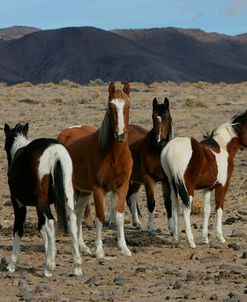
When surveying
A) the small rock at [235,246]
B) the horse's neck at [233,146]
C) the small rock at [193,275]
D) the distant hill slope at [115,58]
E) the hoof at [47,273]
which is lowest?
the hoof at [47,273]

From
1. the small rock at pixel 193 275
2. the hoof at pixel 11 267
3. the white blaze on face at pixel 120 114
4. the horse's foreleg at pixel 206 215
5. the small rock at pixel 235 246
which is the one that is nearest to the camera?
the small rock at pixel 193 275

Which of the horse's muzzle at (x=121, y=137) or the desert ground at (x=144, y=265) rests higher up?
the horse's muzzle at (x=121, y=137)

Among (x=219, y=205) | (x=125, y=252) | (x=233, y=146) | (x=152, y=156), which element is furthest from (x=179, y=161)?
(x=233, y=146)

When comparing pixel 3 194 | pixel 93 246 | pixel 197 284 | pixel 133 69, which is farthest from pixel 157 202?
pixel 133 69

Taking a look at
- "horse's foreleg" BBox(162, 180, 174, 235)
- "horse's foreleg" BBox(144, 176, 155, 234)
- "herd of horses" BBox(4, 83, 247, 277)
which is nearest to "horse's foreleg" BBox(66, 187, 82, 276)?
"herd of horses" BBox(4, 83, 247, 277)

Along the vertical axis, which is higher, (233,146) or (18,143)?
(18,143)

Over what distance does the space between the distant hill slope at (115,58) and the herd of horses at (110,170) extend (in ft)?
351

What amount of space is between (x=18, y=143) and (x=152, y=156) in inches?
121

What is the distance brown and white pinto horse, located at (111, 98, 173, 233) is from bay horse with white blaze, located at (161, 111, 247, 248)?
0.69 m

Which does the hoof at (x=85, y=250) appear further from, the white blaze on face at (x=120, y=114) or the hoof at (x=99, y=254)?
the white blaze on face at (x=120, y=114)

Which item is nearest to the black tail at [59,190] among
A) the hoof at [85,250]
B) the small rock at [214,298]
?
the hoof at [85,250]

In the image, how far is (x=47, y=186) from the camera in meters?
8.78

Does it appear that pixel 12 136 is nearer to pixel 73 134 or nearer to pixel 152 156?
pixel 73 134

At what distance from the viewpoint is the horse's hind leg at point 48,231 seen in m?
8.82
